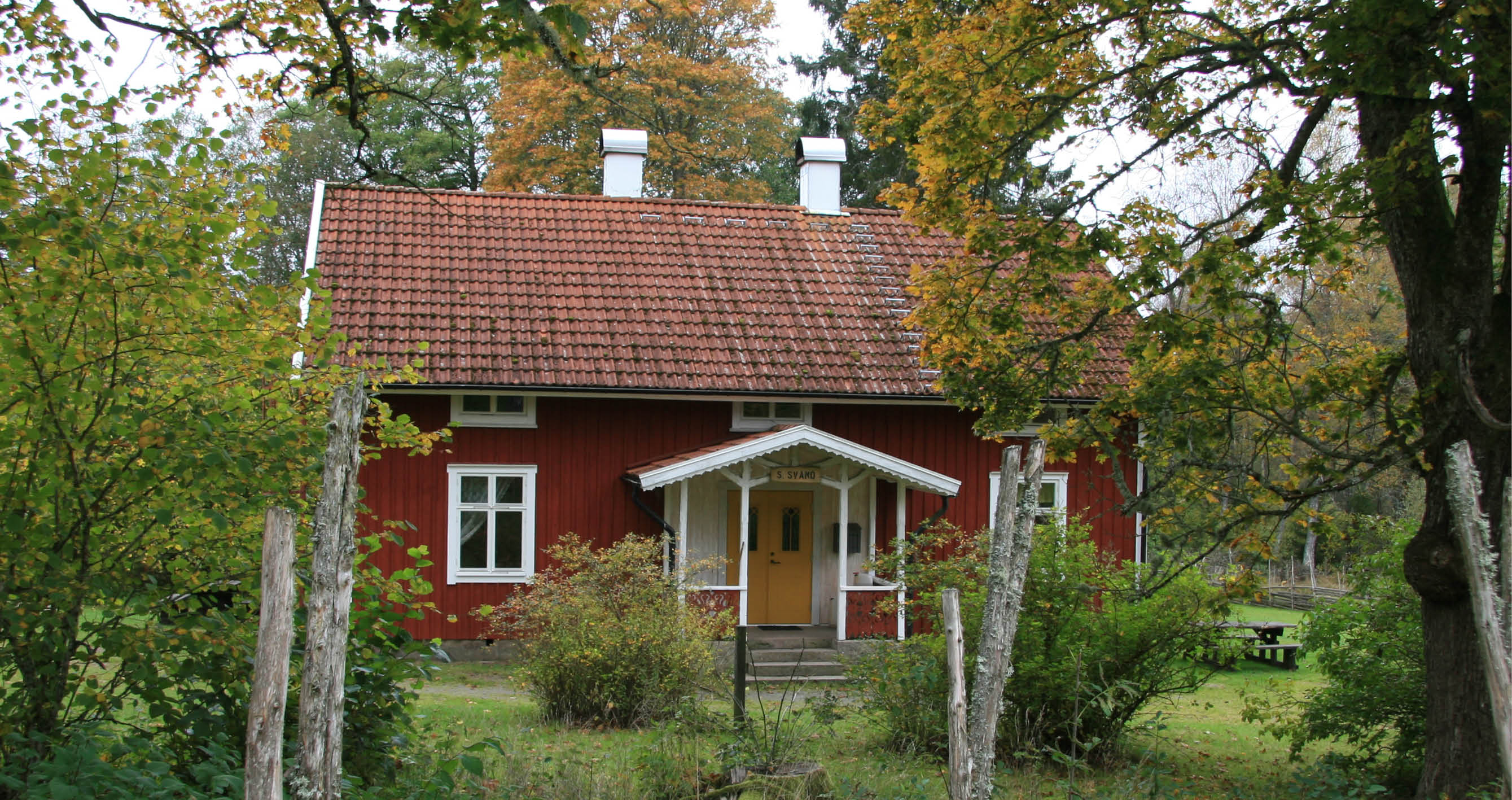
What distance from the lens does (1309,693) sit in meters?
9.69

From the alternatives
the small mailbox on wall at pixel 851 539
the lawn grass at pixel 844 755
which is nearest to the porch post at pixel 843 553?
the small mailbox on wall at pixel 851 539

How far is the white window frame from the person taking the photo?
16.1 meters

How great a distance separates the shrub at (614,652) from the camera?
1050 centimetres

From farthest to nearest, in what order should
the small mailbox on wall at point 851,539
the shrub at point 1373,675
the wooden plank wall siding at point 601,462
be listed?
the small mailbox on wall at point 851,539 < the wooden plank wall siding at point 601,462 < the shrub at point 1373,675

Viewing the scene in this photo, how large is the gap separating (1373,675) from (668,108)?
2186cm

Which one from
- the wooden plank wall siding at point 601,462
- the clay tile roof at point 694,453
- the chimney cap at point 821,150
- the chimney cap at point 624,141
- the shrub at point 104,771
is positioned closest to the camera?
the shrub at point 104,771

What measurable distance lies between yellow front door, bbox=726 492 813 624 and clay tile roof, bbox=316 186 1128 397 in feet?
6.82

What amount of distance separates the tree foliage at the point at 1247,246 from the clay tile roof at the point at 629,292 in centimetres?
638

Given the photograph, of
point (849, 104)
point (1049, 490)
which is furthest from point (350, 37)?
point (849, 104)

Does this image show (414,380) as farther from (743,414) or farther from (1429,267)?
(743,414)

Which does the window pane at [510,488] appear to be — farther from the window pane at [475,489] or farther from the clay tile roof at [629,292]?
the clay tile roof at [629,292]

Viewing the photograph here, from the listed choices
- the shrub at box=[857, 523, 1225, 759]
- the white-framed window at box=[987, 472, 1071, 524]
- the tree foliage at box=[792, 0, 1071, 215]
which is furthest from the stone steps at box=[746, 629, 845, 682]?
the tree foliage at box=[792, 0, 1071, 215]

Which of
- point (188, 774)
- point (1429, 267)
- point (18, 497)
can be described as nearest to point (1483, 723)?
point (1429, 267)

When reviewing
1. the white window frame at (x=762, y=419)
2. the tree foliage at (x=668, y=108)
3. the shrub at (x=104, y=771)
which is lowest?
the shrub at (x=104, y=771)
